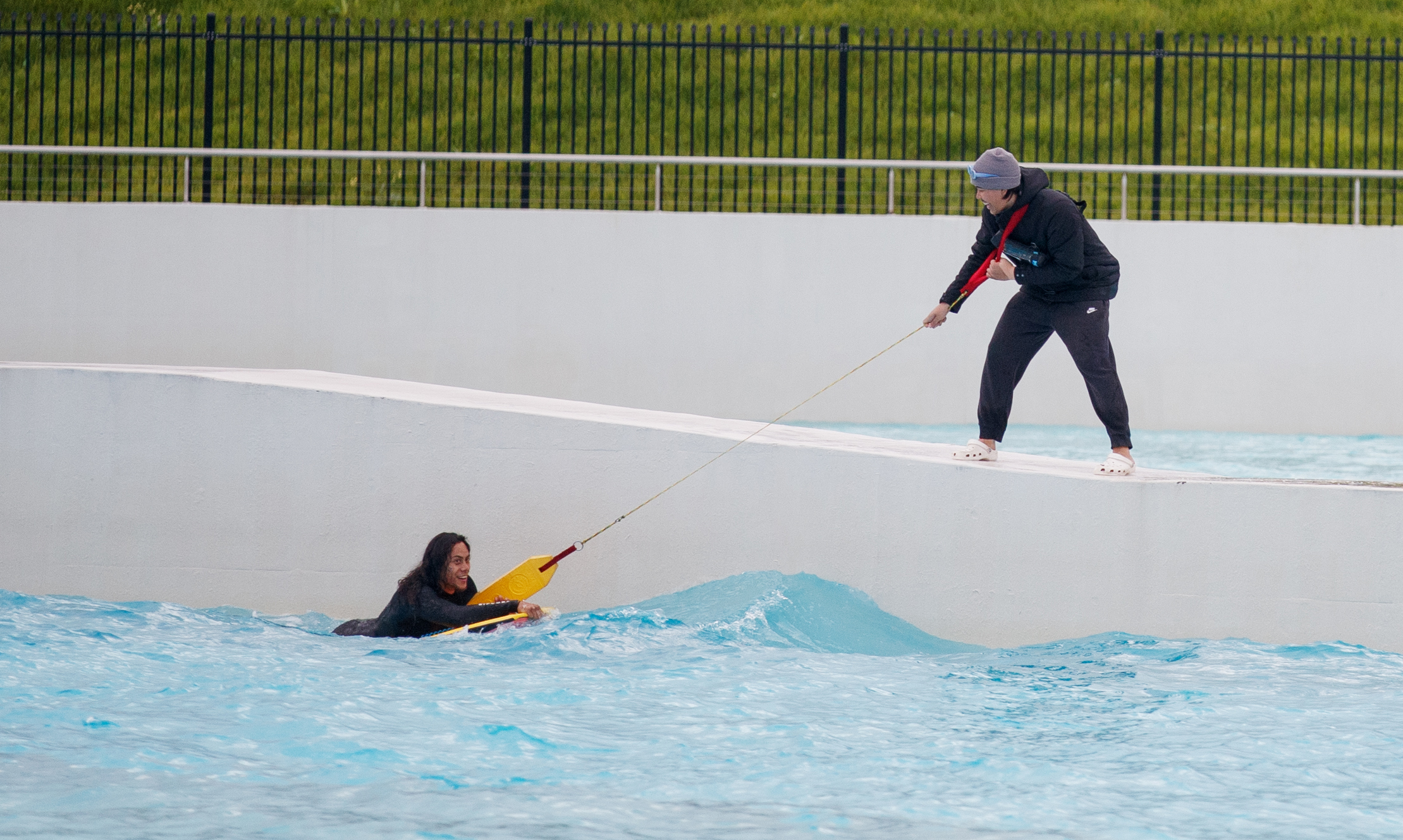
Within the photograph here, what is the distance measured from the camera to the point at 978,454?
21.4 ft

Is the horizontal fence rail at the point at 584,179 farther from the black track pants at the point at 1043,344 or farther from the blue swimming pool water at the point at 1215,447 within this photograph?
the black track pants at the point at 1043,344

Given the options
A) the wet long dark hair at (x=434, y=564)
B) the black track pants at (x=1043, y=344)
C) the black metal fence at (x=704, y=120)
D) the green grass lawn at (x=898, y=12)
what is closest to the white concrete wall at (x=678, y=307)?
the black metal fence at (x=704, y=120)

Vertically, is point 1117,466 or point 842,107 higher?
point 842,107

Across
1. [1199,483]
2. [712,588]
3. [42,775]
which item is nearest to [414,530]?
[712,588]

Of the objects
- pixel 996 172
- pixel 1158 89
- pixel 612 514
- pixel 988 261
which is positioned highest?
pixel 1158 89

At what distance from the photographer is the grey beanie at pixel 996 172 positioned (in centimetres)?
608

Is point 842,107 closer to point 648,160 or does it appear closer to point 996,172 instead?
point 648,160

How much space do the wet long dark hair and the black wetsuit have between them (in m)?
0.02

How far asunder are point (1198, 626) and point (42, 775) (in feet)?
15.5

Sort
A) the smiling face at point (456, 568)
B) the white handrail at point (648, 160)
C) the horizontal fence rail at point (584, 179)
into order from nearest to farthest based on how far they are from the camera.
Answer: the smiling face at point (456, 568) → the white handrail at point (648, 160) → the horizontal fence rail at point (584, 179)

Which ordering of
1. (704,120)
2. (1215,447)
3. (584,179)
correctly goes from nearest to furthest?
(1215,447) → (584,179) → (704,120)

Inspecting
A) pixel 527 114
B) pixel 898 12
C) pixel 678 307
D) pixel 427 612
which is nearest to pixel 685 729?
pixel 427 612

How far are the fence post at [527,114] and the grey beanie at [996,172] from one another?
6.86m

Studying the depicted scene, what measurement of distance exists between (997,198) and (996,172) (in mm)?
151
